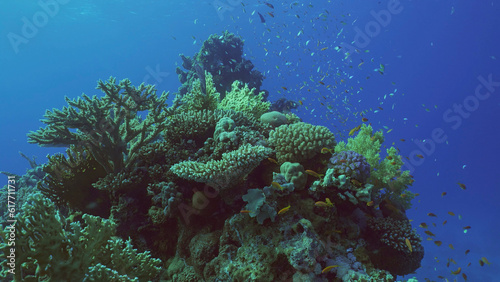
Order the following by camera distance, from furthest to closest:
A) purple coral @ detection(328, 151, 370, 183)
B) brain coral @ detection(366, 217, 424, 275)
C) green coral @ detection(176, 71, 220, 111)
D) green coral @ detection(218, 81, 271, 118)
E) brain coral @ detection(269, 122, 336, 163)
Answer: green coral @ detection(218, 81, 271, 118) < green coral @ detection(176, 71, 220, 111) < brain coral @ detection(269, 122, 336, 163) < brain coral @ detection(366, 217, 424, 275) < purple coral @ detection(328, 151, 370, 183)

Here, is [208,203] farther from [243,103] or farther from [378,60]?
[378,60]

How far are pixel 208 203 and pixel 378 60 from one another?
11921cm

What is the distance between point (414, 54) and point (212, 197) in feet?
400

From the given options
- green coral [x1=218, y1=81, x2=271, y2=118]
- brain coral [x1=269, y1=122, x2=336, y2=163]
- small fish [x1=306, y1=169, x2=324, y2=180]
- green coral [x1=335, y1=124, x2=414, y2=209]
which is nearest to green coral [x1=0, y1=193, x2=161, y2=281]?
small fish [x1=306, y1=169, x2=324, y2=180]

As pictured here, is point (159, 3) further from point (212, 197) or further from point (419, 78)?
point (419, 78)

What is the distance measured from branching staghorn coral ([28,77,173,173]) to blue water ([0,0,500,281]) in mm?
43184

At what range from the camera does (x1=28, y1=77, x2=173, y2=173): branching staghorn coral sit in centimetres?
477

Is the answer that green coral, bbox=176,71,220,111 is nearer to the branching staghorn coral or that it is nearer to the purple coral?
the branching staghorn coral

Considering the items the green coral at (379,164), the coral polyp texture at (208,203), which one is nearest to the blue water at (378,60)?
the green coral at (379,164)

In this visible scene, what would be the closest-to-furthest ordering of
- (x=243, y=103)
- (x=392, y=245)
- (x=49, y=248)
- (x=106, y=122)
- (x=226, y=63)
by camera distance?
(x=49, y=248) < (x=392, y=245) < (x=106, y=122) < (x=243, y=103) < (x=226, y=63)

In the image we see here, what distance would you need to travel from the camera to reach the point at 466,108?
94.0 metres

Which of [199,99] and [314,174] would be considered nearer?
[314,174]

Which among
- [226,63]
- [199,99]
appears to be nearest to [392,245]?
[199,99]

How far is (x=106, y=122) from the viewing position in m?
5.04
